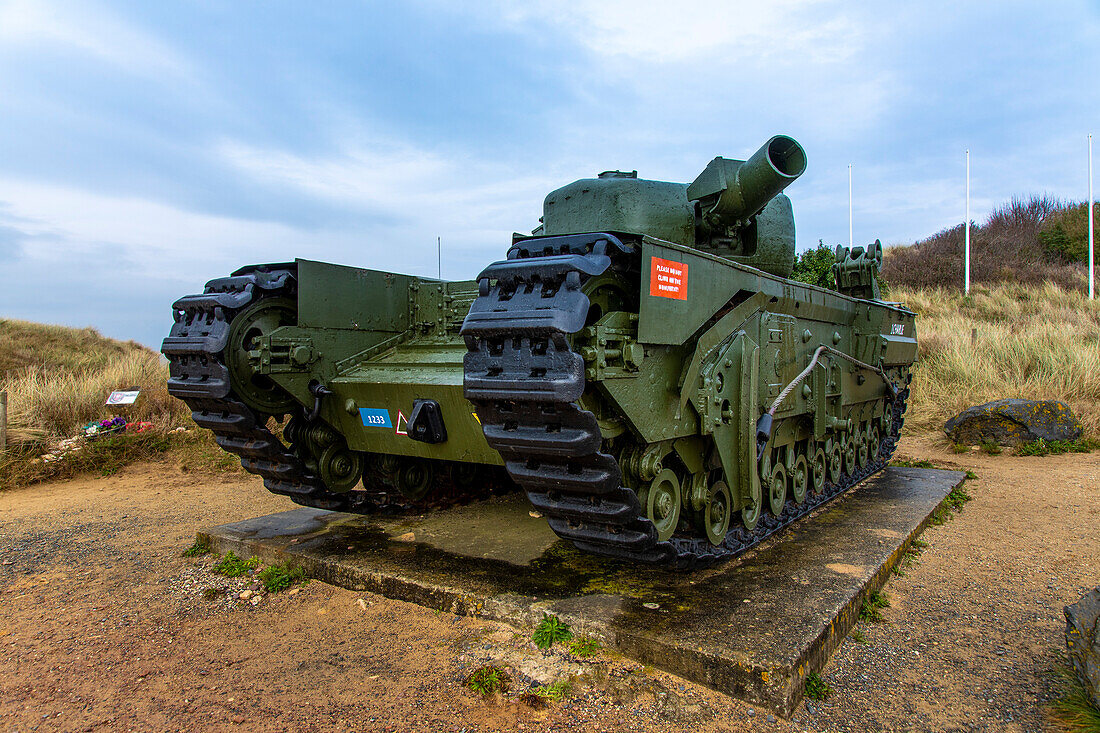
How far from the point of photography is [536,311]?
3020 mm

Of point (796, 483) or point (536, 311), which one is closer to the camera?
point (536, 311)

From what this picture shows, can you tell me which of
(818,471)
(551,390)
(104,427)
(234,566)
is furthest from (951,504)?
(104,427)

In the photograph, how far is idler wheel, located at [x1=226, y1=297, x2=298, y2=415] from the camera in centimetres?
461

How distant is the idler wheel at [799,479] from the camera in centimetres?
540

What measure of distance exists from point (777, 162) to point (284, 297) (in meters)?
3.31

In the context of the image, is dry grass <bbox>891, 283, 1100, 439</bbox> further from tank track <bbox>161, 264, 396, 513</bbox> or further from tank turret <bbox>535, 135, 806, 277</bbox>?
tank track <bbox>161, 264, 396, 513</bbox>

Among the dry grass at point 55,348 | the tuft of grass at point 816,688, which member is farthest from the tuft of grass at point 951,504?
the dry grass at point 55,348

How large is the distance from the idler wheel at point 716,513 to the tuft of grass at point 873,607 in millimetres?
829

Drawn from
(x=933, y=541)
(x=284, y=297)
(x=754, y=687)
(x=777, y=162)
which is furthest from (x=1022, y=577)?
(x=284, y=297)

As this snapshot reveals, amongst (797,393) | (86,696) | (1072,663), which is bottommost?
(86,696)

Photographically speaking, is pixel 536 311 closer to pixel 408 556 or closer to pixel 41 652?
pixel 408 556

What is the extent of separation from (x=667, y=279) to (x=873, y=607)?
7.32 ft

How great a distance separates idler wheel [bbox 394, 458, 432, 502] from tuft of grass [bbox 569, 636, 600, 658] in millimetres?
A: 2574

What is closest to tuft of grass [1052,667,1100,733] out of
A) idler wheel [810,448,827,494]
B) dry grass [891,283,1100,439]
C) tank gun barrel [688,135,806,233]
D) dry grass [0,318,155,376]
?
idler wheel [810,448,827,494]
